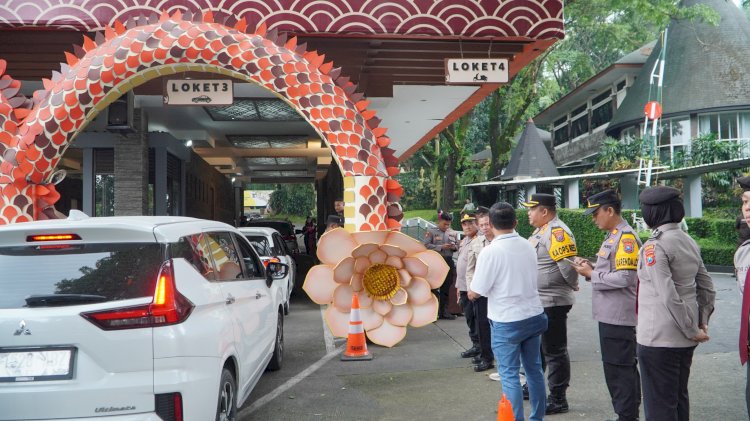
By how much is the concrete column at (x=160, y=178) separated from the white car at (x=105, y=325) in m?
11.1

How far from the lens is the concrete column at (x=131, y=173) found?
41.5 feet

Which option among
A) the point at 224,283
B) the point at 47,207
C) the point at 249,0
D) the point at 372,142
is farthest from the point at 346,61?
the point at 224,283

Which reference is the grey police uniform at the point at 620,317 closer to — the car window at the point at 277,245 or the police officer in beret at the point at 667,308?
the police officer in beret at the point at 667,308

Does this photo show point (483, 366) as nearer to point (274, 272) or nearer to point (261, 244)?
point (274, 272)

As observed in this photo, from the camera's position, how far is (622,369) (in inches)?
185

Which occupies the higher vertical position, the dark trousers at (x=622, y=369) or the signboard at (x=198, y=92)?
the signboard at (x=198, y=92)

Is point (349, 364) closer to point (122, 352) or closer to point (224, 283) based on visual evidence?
point (224, 283)

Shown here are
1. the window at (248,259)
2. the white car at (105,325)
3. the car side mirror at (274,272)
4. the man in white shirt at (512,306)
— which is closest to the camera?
the white car at (105,325)

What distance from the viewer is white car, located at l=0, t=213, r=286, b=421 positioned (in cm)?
354

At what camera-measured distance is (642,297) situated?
414 centimetres

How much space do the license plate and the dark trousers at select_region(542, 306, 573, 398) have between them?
3.73 metres

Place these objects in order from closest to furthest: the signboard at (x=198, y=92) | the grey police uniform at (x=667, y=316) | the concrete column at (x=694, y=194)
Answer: the grey police uniform at (x=667, y=316)
the signboard at (x=198, y=92)
the concrete column at (x=694, y=194)

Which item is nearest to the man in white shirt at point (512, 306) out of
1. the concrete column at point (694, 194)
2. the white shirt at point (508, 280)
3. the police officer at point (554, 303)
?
the white shirt at point (508, 280)

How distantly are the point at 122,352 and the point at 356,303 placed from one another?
146 inches
